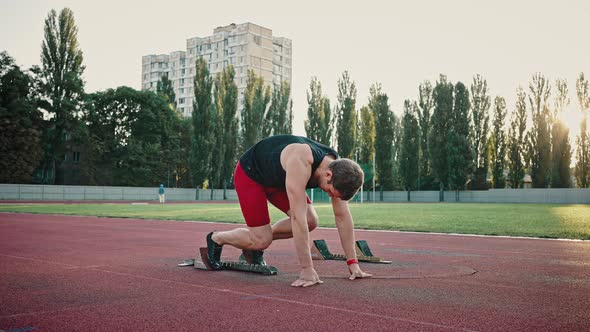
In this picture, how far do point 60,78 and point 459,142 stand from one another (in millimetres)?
36199

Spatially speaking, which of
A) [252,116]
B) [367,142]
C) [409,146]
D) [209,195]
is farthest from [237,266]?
[367,142]

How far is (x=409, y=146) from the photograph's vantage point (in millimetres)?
53656

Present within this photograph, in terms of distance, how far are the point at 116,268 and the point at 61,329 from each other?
8.39 feet

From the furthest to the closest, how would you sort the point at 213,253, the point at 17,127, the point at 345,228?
the point at 17,127 < the point at 213,253 < the point at 345,228

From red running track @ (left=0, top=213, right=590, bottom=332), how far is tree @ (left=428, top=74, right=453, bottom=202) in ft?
147

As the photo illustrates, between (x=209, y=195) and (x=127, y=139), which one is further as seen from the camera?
(x=209, y=195)

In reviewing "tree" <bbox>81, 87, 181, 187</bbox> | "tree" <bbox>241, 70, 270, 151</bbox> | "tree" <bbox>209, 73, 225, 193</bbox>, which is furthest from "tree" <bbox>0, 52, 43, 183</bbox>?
"tree" <bbox>241, 70, 270, 151</bbox>

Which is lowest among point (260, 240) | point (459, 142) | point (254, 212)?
point (260, 240)

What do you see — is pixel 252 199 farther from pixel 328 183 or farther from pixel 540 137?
pixel 540 137

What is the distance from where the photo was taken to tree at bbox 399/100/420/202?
5359cm

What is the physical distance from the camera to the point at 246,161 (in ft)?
15.3

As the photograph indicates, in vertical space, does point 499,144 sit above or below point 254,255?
above

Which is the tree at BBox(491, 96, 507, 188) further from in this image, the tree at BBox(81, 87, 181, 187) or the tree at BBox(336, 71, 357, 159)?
the tree at BBox(81, 87, 181, 187)

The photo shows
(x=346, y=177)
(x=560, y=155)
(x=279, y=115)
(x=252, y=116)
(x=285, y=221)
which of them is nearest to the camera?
(x=346, y=177)
